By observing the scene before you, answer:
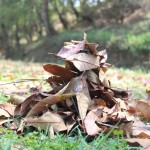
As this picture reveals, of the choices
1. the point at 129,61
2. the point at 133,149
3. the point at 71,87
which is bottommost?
the point at 129,61

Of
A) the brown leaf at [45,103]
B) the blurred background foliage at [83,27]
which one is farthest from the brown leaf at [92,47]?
the blurred background foliage at [83,27]

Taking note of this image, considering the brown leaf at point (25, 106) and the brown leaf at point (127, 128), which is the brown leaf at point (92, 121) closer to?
the brown leaf at point (127, 128)

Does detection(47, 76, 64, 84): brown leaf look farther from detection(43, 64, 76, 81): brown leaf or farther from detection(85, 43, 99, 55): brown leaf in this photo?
detection(85, 43, 99, 55): brown leaf

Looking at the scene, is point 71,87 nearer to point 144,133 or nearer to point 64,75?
point 64,75

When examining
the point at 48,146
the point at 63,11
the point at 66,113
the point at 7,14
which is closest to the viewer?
the point at 48,146

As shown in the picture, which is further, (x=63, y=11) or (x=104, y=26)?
(x=63, y=11)

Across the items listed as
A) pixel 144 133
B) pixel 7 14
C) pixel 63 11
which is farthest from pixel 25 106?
pixel 63 11

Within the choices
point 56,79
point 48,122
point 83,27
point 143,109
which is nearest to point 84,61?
point 56,79
